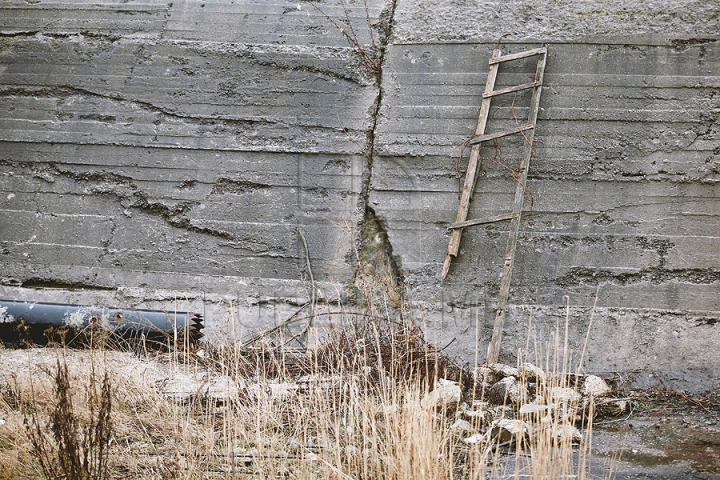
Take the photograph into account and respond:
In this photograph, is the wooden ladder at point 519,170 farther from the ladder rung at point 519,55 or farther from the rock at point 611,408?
the rock at point 611,408

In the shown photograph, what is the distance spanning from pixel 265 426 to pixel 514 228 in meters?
2.30

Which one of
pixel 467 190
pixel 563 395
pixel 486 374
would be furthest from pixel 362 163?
pixel 563 395

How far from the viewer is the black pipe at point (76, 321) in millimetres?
4406

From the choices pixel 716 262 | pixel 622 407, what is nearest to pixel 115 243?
pixel 622 407

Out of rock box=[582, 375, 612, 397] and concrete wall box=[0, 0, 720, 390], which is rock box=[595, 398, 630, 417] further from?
concrete wall box=[0, 0, 720, 390]

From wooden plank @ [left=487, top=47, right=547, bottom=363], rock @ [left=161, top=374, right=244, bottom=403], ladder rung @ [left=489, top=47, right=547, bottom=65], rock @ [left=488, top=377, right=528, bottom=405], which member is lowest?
rock @ [left=161, top=374, right=244, bottom=403]

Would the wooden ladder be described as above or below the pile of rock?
above

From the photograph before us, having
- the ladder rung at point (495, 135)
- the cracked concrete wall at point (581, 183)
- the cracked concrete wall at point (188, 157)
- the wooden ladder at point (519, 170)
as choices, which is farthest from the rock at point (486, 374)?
the ladder rung at point (495, 135)

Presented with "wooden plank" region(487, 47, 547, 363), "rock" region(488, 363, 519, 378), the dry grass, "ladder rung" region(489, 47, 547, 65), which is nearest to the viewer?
the dry grass

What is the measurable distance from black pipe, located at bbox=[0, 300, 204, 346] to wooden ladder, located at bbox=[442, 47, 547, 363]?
73.7 inches

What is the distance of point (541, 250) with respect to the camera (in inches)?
179

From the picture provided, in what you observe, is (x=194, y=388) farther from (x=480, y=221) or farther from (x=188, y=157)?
(x=480, y=221)

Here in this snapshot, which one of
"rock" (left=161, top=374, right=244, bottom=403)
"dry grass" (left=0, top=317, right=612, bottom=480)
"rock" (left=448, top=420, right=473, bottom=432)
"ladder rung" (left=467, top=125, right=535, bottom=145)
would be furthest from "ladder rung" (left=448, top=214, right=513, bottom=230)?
"rock" (left=161, top=374, right=244, bottom=403)

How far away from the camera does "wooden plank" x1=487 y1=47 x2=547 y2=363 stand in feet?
14.4
